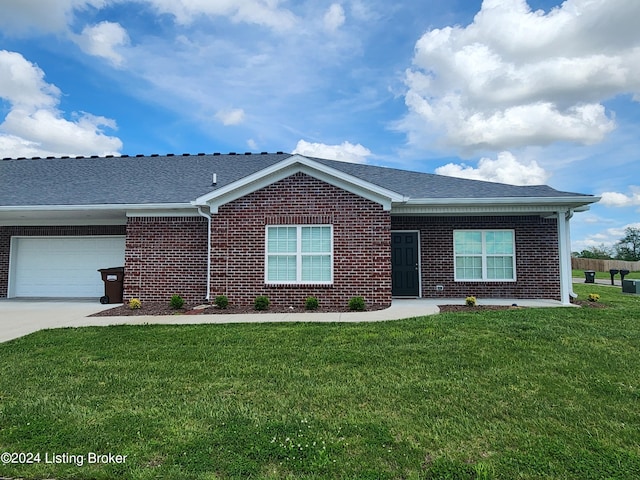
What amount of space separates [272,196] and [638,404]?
8780 millimetres

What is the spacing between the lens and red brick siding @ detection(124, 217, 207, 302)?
39.1 feet

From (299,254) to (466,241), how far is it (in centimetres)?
564

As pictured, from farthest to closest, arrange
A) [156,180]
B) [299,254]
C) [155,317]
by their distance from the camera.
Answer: [156,180]
[299,254]
[155,317]

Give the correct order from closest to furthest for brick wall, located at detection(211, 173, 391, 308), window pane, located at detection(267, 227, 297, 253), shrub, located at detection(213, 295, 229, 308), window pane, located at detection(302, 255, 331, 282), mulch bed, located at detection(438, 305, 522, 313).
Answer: mulch bed, located at detection(438, 305, 522, 313) < shrub, located at detection(213, 295, 229, 308) < brick wall, located at detection(211, 173, 391, 308) < window pane, located at detection(302, 255, 331, 282) < window pane, located at detection(267, 227, 297, 253)

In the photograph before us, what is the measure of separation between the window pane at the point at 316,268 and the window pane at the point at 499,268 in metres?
5.54

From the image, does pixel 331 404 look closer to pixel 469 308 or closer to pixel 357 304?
pixel 357 304

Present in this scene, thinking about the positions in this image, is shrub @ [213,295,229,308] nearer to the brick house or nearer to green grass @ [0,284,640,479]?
the brick house

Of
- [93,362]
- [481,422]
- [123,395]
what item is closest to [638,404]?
[481,422]

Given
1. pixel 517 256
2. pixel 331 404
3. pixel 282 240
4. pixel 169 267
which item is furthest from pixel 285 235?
pixel 517 256

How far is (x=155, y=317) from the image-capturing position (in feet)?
32.0

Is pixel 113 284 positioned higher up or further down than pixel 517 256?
further down

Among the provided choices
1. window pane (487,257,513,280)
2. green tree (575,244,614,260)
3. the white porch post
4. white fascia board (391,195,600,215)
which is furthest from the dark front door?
green tree (575,244,614,260)

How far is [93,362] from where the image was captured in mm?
5816

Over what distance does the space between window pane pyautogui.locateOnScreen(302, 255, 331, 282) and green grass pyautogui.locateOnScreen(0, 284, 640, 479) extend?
361cm
